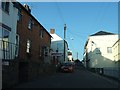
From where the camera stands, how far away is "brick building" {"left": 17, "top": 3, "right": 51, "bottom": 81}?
77.8 feet

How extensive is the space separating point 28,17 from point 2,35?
1051cm

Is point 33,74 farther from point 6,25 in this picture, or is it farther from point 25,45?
point 6,25

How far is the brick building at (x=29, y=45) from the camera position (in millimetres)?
23719

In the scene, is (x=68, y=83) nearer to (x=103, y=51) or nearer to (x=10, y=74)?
(x=10, y=74)

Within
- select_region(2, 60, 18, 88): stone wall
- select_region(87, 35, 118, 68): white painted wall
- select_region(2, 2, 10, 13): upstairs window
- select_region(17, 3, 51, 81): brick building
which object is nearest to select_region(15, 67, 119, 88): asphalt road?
select_region(2, 60, 18, 88): stone wall

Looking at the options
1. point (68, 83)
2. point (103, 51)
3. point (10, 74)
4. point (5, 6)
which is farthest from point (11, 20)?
point (103, 51)

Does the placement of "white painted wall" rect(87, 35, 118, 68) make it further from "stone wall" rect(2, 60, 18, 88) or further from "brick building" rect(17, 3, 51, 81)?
"stone wall" rect(2, 60, 18, 88)

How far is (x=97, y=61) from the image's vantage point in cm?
7112

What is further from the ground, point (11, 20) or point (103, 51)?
point (11, 20)

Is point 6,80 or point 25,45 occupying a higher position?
point 25,45

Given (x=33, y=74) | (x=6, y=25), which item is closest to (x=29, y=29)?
(x=33, y=74)

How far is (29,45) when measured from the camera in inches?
1213

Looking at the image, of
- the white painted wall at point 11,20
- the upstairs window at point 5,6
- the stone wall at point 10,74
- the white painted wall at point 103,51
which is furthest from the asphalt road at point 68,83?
the white painted wall at point 103,51

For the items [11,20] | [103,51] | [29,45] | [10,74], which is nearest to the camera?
[10,74]
